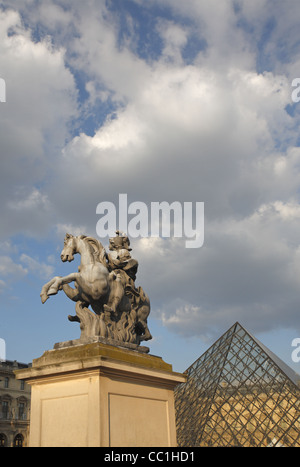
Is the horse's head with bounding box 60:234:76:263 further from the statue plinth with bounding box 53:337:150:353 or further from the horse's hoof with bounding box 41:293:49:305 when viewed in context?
the statue plinth with bounding box 53:337:150:353

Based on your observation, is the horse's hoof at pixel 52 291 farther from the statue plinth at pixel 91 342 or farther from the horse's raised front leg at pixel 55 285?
the statue plinth at pixel 91 342

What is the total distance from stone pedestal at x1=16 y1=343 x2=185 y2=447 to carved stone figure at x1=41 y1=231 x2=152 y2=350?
0.42 m

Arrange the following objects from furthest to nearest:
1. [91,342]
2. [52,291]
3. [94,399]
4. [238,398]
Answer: [238,398], [52,291], [91,342], [94,399]

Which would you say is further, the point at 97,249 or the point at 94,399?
the point at 97,249

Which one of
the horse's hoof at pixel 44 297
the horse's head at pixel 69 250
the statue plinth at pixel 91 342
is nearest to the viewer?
the statue plinth at pixel 91 342

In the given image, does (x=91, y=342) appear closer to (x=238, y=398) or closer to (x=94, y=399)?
(x=94, y=399)

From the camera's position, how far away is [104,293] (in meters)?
5.75

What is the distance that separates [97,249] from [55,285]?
2.60ft

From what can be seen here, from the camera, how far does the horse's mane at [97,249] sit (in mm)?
6141

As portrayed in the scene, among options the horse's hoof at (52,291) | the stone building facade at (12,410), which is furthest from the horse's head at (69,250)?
the stone building facade at (12,410)

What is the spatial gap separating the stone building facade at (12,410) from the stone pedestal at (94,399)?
62.6 m

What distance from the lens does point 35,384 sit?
541 centimetres

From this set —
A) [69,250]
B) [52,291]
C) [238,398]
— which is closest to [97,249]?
[69,250]
